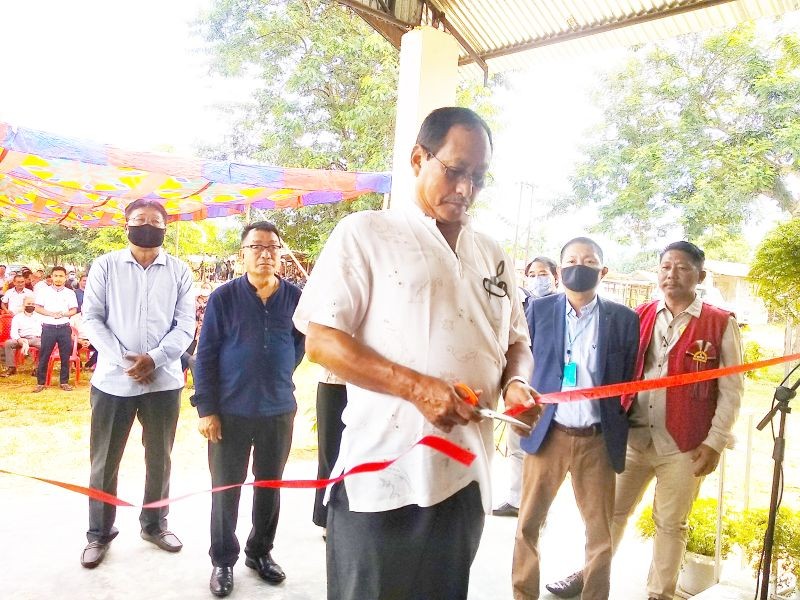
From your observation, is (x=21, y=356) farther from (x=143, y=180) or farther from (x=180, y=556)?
(x=180, y=556)

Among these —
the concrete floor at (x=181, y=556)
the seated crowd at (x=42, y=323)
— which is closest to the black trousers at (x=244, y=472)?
the concrete floor at (x=181, y=556)

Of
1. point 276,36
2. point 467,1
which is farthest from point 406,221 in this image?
point 276,36

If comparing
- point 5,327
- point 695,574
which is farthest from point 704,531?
point 5,327

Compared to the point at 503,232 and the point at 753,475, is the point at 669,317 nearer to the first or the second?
the point at 753,475

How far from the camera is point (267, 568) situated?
10.5ft

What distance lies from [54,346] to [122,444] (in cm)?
587

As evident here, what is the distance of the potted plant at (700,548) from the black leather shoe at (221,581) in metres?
2.36

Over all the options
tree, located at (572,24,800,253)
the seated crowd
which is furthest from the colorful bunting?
tree, located at (572,24,800,253)

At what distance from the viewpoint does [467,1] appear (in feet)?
15.8

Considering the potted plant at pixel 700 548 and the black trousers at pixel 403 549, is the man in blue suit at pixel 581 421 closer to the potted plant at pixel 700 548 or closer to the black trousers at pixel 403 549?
the potted plant at pixel 700 548

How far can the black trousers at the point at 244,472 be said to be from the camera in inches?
120

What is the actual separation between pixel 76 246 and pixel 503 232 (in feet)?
52.7

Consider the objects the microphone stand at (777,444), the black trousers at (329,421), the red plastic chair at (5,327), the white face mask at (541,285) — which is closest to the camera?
the microphone stand at (777,444)

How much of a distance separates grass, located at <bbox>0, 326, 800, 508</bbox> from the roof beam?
2.72 m
